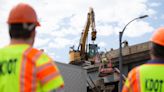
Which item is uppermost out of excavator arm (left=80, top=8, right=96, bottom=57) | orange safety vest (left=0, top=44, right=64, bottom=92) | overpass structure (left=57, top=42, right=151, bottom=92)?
excavator arm (left=80, top=8, right=96, bottom=57)

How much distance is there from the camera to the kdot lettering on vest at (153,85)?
4.88 meters

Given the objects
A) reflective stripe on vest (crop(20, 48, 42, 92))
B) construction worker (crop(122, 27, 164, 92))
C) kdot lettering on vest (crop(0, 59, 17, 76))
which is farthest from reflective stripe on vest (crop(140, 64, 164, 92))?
kdot lettering on vest (crop(0, 59, 17, 76))

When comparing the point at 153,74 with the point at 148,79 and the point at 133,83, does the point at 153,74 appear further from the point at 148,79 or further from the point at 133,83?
the point at 133,83

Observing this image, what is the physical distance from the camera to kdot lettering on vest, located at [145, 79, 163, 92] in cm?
488

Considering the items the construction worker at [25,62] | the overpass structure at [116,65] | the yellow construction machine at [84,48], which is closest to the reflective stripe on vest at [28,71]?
the construction worker at [25,62]

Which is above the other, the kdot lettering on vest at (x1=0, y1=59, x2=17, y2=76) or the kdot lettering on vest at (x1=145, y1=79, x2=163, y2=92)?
the kdot lettering on vest at (x1=0, y1=59, x2=17, y2=76)

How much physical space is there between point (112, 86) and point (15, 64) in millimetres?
44671

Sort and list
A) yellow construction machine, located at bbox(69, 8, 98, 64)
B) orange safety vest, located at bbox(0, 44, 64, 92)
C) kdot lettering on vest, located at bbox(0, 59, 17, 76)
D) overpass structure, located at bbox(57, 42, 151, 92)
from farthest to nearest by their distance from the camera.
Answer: yellow construction machine, located at bbox(69, 8, 98, 64), overpass structure, located at bbox(57, 42, 151, 92), kdot lettering on vest, located at bbox(0, 59, 17, 76), orange safety vest, located at bbox(0, 44, 64, 92)

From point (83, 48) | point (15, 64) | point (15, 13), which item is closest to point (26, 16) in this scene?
point (15, 13)

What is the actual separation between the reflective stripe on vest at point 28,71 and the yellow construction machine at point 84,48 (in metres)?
55.0

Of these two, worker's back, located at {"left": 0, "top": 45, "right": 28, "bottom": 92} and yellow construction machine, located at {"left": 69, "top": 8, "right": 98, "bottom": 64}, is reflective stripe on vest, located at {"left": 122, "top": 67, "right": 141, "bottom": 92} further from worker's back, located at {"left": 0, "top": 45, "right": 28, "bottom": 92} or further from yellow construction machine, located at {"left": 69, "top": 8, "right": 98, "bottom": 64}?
yellow construction machine, located at {"left": 69, "top": 8, "right": 98, "bottom": 64}

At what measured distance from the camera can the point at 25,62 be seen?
4398 millimetres

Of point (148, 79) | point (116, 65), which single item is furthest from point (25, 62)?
point (116, 65)

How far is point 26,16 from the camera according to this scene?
14.5 ft
